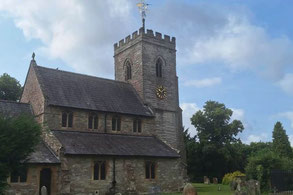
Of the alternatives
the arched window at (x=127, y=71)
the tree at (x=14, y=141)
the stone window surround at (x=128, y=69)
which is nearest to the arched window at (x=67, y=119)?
the tree at (x=14, y=141)

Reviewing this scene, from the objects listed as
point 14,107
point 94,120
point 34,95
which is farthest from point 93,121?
point 14,107

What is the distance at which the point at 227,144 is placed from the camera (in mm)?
55688

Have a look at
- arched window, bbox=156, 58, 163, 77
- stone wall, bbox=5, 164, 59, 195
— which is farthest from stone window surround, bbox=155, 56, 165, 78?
stone wall, bbox=5, 164, 59, 195

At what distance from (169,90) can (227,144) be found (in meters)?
20.6

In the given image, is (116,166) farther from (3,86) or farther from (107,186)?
(3,86)

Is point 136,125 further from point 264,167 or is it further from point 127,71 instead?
point 264,167

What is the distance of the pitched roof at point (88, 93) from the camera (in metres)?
31.6

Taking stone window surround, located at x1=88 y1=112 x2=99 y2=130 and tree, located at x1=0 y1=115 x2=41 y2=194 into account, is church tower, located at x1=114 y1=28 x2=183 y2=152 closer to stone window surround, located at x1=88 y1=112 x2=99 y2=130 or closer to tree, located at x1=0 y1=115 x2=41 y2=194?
stone window surround, located at x1=88 y1=112 x2=99 y2=130

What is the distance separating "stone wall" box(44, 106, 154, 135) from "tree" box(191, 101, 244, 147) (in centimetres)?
2224

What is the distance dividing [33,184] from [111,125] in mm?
10263

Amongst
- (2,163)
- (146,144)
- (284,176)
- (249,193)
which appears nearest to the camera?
(2,163)

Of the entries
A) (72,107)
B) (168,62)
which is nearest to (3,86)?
(72,107)

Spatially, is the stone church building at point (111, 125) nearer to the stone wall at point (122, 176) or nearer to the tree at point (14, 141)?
the stone wall at point (122, 176)

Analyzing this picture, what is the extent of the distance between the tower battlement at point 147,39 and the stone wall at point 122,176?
14.8m
